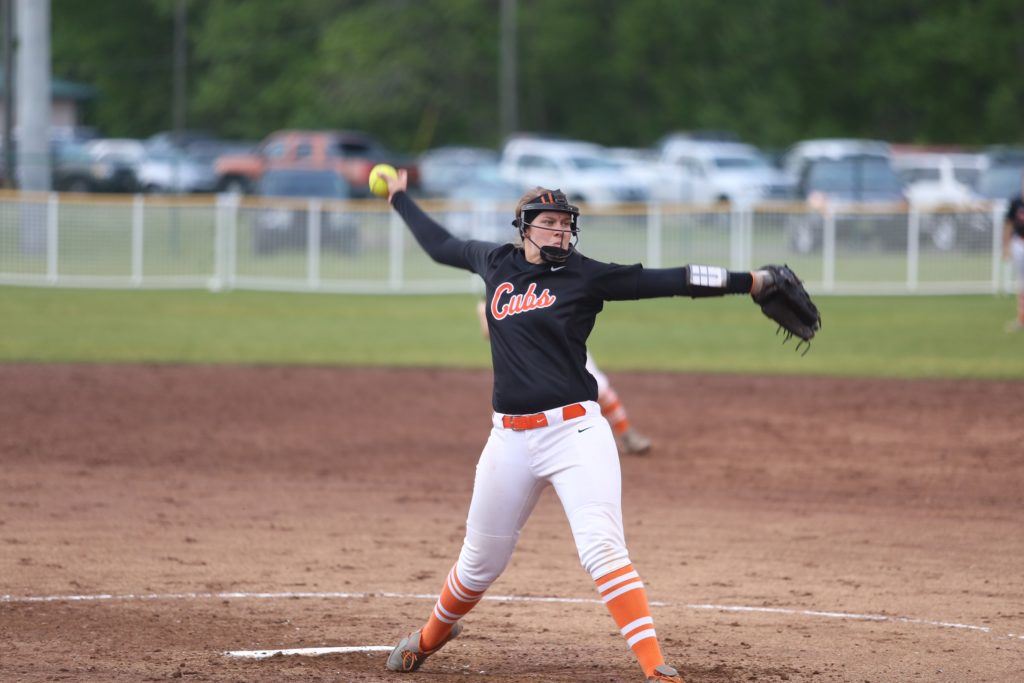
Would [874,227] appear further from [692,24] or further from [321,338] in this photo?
[692,24]

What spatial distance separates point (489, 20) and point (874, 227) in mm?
31952

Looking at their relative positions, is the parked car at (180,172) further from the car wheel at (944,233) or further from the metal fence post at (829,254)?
the car wheel at (944,233)

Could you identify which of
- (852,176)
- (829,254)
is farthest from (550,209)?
(852,176)

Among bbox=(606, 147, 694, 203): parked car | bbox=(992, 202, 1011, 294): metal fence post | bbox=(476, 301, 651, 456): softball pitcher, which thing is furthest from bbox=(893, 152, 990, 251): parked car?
bbox=(476, 301, 651, 456): softball pitcher

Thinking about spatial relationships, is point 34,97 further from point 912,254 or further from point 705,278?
point 705,278

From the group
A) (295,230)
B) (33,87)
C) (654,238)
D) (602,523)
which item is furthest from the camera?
(33,87)

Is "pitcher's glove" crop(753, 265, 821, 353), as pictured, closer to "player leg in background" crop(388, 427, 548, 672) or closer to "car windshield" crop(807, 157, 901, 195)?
"player leg in background" crop(388, 427, 548, 672)

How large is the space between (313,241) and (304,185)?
5678 millimetres

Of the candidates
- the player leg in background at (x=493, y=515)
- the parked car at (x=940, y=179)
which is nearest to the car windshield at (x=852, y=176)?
the parked car at (x=940, y=179)

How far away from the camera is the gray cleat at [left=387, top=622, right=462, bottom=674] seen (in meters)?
6.44

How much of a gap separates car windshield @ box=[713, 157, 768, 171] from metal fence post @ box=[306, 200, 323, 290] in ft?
48.9

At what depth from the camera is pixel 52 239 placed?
2653 cm

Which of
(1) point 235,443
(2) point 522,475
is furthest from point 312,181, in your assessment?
(2) point 522,475

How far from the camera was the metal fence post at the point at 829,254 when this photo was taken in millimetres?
26094
